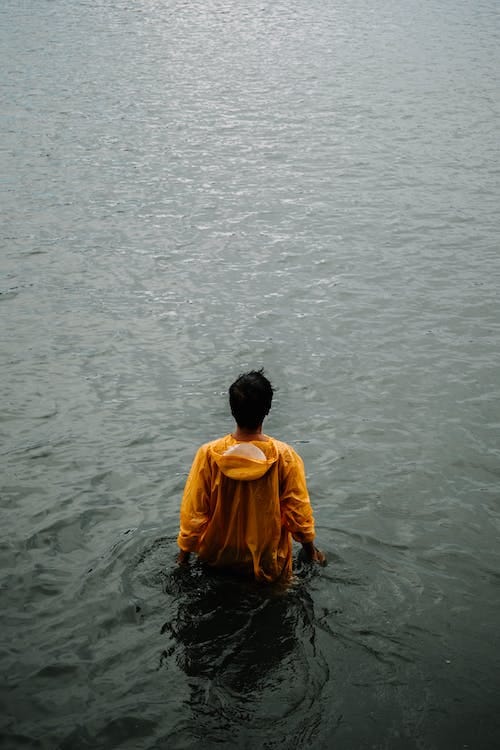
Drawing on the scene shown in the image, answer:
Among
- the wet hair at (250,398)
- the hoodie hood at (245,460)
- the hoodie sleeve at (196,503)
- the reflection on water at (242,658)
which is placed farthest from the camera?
the hoodie sleeve at (196,503)

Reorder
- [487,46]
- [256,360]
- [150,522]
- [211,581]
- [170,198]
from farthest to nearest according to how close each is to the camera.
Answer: [487,46] → [170,198] → [256,360] → [150,522] → [211,581]

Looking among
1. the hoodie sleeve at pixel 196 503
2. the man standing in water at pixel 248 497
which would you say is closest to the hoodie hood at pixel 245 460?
the man standing in water at pixel 248 497

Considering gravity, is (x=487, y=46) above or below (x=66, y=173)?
above

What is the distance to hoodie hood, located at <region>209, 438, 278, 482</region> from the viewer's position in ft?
16.2

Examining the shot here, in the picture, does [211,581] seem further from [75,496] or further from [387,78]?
[387,78]

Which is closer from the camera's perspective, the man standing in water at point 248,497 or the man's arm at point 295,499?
the man standing in water at point 248,497

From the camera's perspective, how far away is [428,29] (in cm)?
2898

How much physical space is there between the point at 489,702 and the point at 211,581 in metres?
1.65

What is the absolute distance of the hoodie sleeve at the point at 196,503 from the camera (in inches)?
198

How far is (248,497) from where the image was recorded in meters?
5.06

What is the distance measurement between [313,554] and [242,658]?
0.78 meters

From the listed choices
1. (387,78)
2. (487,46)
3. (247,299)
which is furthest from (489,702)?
(487,46)

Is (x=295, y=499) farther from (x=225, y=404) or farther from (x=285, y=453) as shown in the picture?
(x=225, y=404)

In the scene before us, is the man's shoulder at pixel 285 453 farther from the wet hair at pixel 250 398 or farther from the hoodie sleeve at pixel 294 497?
the wet hair at pixel 250 398
